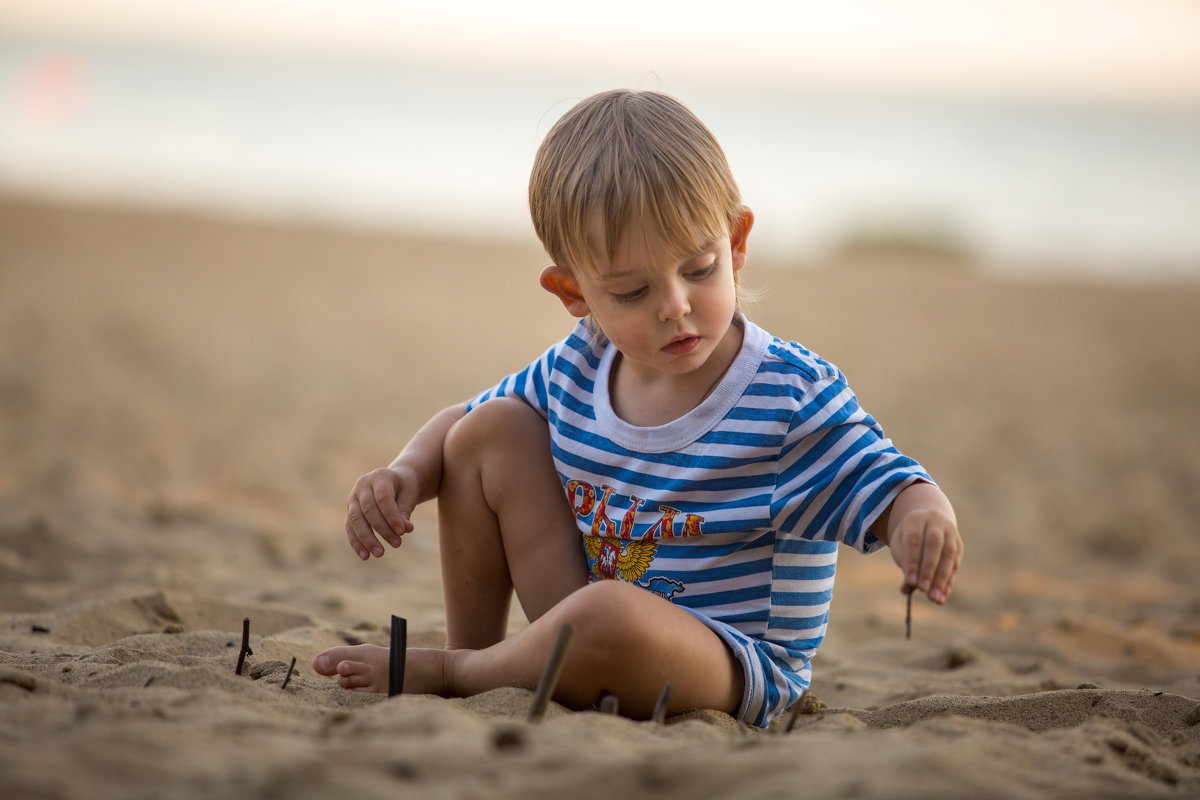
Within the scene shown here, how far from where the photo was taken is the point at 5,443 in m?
4.84

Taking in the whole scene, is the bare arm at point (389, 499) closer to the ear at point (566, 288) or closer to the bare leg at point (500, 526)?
the bare leg at point (500, 526)

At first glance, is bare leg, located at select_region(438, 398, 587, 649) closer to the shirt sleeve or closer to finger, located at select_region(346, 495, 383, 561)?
finger, located at select_region(346, 495, 383, 561)

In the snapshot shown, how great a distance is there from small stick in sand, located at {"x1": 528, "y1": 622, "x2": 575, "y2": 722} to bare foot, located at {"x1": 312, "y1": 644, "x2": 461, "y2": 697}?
1.07 ft

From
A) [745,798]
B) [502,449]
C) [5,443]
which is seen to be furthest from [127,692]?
[5,443]

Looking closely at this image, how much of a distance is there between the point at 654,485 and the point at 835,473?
37cm

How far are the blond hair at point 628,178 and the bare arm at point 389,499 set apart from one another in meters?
0.54

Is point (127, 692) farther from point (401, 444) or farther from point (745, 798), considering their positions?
point (401, 444)

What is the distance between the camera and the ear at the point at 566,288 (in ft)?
7.44

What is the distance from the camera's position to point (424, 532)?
179 inches

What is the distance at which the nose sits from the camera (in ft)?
6.63

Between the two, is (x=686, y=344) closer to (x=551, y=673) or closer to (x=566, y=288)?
(x=566, y=288)

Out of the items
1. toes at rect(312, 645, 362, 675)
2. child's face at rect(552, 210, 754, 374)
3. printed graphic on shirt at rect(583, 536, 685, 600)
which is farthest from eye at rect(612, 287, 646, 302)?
toes at rect(312, 645, 362, 675)

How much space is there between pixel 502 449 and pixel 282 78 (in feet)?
145

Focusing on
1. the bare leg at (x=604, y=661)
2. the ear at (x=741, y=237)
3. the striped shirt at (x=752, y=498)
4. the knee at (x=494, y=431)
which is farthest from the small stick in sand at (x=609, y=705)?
the ear at (x=741, y=237)
